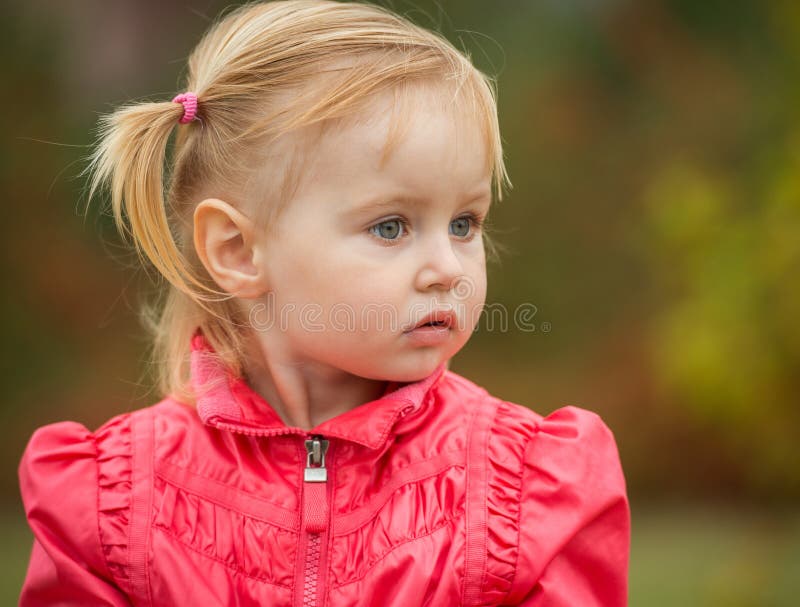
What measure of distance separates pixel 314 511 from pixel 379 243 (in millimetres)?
523

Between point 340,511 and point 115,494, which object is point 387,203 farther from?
point 115,494

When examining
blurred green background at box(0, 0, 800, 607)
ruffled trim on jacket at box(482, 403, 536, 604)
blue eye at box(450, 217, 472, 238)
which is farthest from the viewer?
blurred green background at box(0, 0, 800, 607)

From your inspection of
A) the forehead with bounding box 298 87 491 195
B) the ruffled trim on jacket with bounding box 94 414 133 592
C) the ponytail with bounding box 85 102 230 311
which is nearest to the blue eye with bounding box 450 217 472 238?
the forehead with bounding box 298 87 491 195

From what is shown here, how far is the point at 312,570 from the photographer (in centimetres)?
185

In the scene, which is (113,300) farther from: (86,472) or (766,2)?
(766,2)

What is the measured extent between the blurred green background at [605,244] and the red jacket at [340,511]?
6.82 feet

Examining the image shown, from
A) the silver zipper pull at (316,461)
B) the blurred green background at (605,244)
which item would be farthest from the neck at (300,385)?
the blurred green background at (605,244)

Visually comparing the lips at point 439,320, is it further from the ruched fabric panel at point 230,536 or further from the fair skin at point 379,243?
the ruched fabric panel at point 230,536

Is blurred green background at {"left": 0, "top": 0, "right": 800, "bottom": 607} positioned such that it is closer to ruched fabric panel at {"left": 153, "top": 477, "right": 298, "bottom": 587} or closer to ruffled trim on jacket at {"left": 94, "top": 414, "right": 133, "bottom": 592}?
ruffled trim on jacket at {"left": 94, "top": 414, "right": 133, "bottom": 592}

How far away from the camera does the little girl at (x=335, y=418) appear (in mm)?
1814

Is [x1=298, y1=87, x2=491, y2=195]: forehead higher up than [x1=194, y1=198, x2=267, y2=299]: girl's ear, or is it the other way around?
[x1=298, y1=87, x2=491, y2=195]: forehead

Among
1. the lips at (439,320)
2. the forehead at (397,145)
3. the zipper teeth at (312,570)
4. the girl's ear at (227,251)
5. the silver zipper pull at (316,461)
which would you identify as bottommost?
the zipper teeth at (312,570)

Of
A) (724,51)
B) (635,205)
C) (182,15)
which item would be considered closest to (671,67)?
(724,51)

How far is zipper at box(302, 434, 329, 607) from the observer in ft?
6.05
